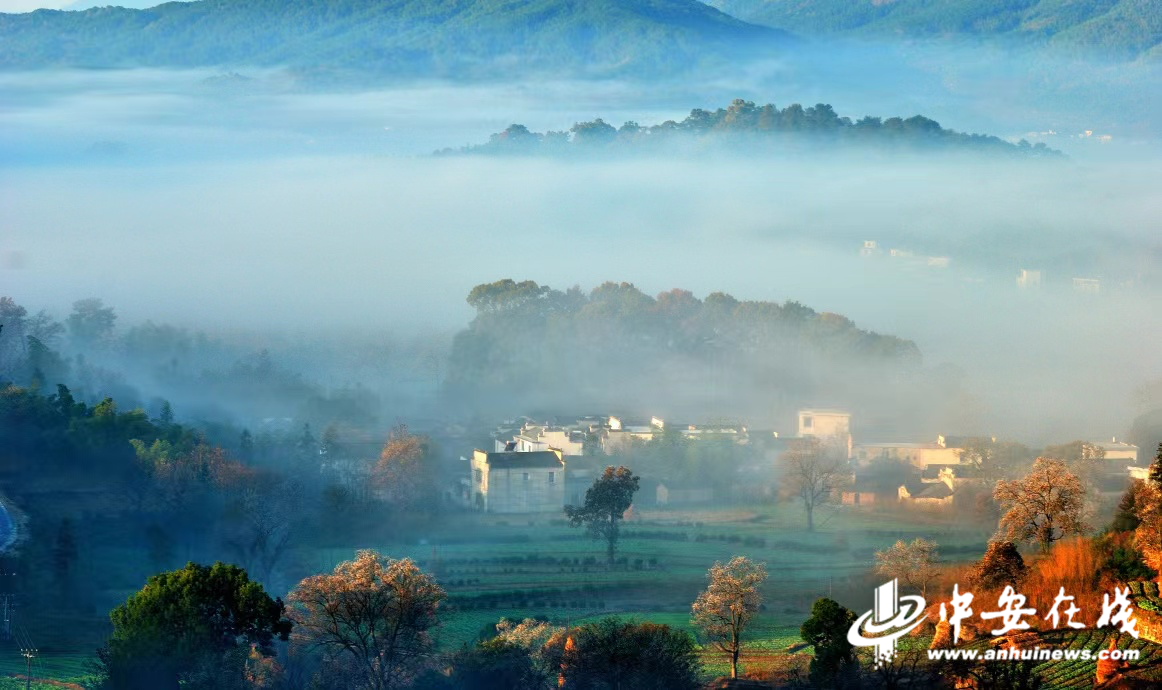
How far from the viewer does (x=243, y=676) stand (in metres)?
24.8

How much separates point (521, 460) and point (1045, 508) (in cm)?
1402

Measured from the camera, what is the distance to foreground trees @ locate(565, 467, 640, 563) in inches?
1435

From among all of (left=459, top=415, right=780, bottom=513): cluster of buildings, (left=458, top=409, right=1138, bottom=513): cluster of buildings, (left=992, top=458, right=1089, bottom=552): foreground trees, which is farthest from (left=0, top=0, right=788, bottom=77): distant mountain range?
(left=992, top=458, right=1089, bottom=552): foreground trees

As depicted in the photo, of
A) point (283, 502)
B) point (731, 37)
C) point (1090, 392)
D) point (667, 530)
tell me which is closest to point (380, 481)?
point (283, 502)

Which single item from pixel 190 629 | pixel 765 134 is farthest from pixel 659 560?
pixel 765 134

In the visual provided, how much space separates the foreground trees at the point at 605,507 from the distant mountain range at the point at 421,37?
298 feet

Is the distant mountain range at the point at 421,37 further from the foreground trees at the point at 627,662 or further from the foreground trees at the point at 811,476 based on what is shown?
the foreground trees at the point at 627,662

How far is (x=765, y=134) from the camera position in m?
101

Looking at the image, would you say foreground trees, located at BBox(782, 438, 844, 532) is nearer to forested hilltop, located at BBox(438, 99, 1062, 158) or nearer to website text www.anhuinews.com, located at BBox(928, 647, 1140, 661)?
website text www.anhuinews.com, located at BBox(928, 647, 1140, 661)

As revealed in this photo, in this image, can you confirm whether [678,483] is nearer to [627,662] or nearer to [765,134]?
[627,662]

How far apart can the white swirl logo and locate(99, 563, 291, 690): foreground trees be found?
23.2 ft

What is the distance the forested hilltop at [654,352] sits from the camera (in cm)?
5544

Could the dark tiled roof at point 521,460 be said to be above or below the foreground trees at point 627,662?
above

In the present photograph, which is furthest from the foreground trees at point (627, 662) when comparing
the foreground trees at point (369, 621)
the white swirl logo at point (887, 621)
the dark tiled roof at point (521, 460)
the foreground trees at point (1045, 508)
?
the dark tiled roof at point (521, 460)
